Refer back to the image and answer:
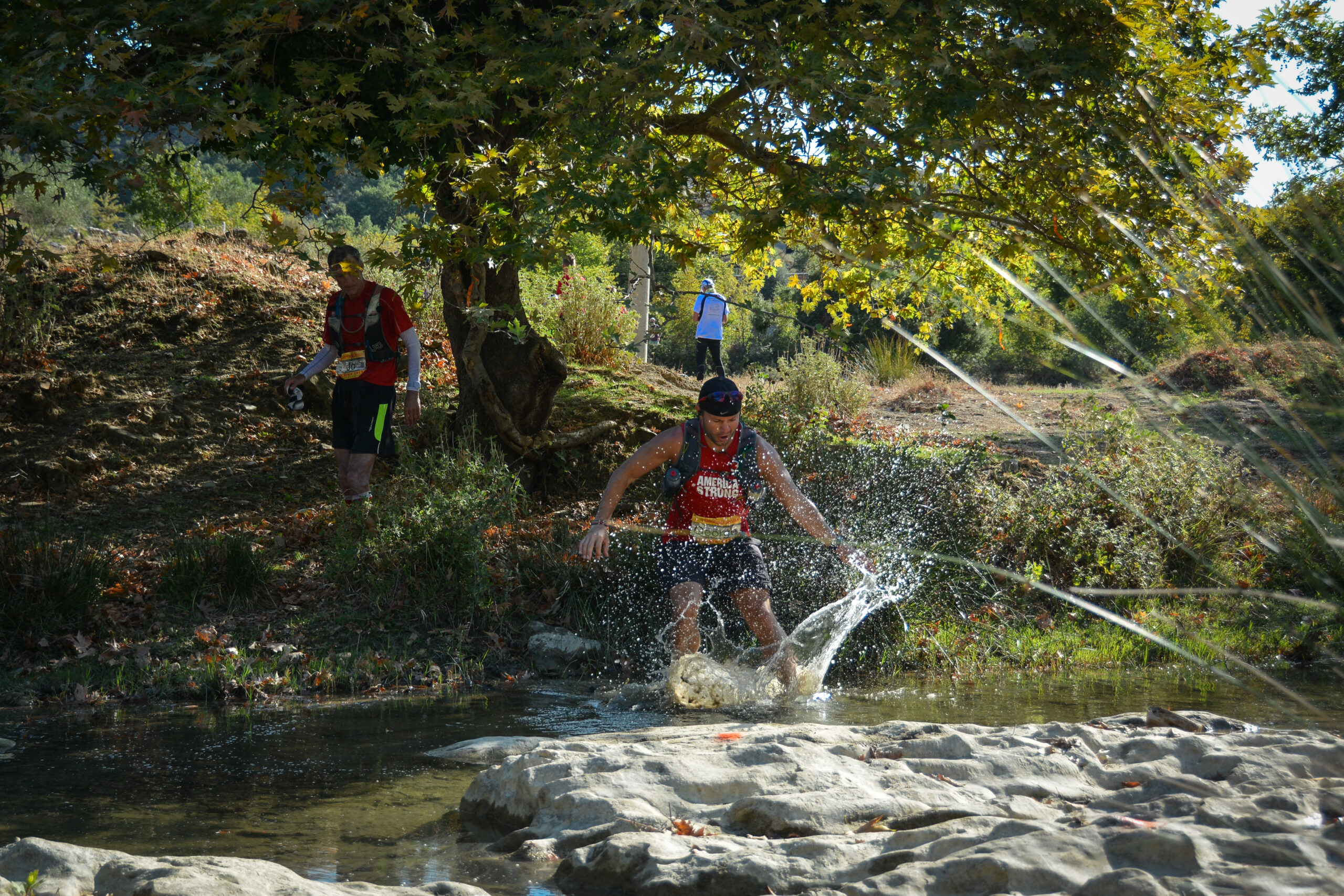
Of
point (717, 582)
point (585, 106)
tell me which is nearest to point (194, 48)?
point (585, 106)

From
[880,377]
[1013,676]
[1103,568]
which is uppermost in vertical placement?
[880,377]

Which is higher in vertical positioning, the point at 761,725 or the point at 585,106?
the point at 585,106

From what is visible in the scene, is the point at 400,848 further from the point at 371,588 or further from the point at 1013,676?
the point at 1013,676

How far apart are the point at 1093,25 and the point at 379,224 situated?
177 ft

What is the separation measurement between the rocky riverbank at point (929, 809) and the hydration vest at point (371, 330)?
4.06 metres

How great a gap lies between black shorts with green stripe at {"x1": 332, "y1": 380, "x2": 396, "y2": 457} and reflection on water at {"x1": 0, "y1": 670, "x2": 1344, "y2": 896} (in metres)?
2.56

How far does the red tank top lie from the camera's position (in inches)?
232

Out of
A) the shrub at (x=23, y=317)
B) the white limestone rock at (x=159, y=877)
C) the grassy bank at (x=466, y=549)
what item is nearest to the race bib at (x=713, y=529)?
the grassy bank at (x=466, y=549)

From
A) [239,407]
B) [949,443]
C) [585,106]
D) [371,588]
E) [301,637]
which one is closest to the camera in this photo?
[585,106]

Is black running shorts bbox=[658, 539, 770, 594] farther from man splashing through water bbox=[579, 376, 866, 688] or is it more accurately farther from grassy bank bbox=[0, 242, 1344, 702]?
grassy bank bbox=[0, 242, 1344, 702]

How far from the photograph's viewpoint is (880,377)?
17641 mm

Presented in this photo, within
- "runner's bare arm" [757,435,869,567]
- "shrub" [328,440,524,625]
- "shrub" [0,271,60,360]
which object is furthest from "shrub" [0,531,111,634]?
"shrub" [0,271,60,360]

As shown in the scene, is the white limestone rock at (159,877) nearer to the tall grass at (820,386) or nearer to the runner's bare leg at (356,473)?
the runner's bare leg at (356,473)

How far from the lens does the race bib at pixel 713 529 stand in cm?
595
